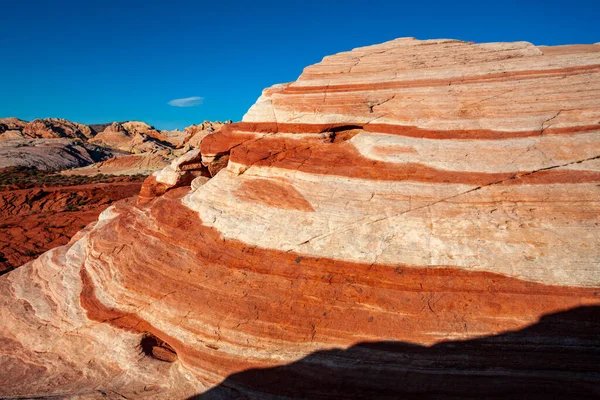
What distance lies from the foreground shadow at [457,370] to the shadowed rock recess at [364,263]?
0.08 feet

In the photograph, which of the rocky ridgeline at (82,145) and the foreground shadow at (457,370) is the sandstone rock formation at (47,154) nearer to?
the rocky ridgeline at (82,145)

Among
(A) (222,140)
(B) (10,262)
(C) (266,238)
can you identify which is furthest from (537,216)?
(B) (10,262)

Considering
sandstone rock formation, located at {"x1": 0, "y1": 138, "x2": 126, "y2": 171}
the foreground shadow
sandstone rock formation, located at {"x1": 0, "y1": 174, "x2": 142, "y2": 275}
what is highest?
sandstone rock formation, located at {"x1": 0, "y1": 138, "x2": 126, "y2": 171}

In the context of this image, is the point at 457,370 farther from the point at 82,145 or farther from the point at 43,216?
the point at 82,145

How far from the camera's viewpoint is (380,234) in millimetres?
7375

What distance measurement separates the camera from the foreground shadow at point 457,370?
562 centimetres

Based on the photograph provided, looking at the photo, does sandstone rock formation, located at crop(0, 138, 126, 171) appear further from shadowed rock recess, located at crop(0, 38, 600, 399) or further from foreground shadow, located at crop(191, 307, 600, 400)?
foreground shadow, located at crop(191, 307, 600, 400)

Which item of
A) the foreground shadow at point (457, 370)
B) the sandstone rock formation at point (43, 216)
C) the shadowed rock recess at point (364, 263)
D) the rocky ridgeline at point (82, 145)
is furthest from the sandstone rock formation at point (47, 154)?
the foreground shadow at point (457, 370)

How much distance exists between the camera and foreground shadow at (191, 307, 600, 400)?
18.4 ft

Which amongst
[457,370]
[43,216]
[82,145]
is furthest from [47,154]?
[457,370]

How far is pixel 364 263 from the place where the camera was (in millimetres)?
7141

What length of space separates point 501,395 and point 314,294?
325 cm

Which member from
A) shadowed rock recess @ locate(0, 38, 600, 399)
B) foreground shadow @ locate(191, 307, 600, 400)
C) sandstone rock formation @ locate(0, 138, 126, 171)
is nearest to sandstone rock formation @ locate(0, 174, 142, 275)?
shadowed rock recess @ locate(0, 38, 600, 399)

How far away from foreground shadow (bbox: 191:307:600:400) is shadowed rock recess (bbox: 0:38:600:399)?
0.02 m
